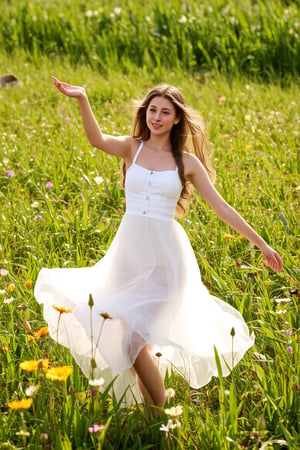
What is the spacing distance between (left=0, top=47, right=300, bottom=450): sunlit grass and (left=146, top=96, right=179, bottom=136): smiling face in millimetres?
751

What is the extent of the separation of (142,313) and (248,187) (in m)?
2.07

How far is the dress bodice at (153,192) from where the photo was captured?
2943mm

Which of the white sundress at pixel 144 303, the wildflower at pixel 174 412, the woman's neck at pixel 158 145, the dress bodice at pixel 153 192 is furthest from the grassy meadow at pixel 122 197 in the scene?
the woman's neck at pixel 158 145

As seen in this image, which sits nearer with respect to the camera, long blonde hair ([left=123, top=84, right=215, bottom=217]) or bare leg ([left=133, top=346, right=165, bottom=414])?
bare leg ([left=133, top=346, right=165, bottom=414])

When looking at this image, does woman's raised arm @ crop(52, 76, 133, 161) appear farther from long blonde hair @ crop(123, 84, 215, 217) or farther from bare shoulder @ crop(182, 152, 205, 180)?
bare shoulder @ crop(182, 152, 205, 180)

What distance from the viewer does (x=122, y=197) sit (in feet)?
14.6

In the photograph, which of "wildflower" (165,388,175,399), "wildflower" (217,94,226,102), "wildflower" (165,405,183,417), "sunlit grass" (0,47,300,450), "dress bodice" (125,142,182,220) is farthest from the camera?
"wildflower" (217,94,226,102)

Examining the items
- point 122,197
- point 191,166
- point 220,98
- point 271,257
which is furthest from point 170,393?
point 220,98

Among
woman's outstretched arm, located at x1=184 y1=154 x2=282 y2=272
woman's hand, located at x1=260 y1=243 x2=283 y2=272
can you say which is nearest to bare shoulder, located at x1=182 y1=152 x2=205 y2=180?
woman's outstretched arm, located at x1=184 y1=154 x2=282 y2=272

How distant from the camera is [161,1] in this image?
8.62 m

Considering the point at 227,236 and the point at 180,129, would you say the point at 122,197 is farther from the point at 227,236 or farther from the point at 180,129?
the point at 180,129

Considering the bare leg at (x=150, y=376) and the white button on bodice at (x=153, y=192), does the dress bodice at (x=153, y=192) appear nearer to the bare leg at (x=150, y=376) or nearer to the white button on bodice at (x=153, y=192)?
the white button on bodice at (x=153, y=192)

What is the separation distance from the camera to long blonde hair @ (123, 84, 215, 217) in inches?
119

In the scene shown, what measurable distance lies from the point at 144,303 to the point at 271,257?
0.53 metres
